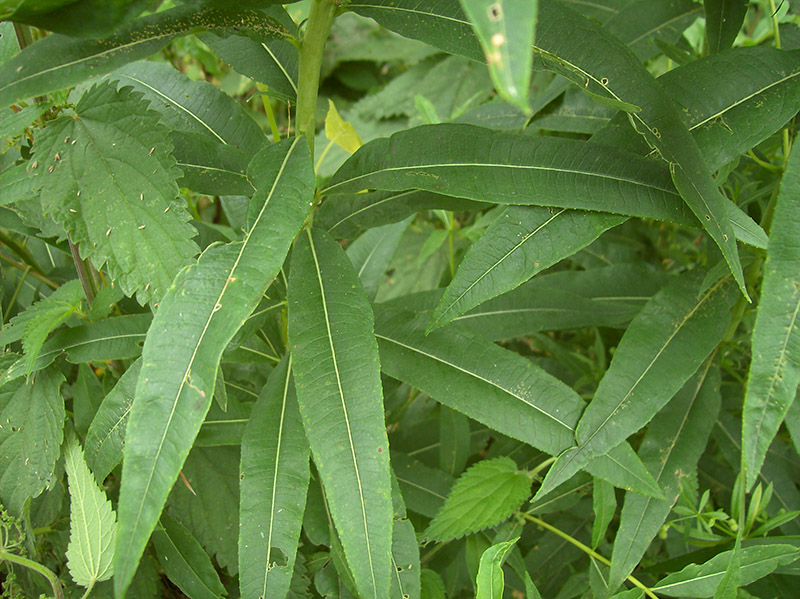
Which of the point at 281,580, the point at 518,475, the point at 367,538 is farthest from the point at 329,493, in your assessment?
the point at 518,475

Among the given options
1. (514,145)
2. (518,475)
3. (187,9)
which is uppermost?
(187,9)

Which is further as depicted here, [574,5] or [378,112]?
[378,112]

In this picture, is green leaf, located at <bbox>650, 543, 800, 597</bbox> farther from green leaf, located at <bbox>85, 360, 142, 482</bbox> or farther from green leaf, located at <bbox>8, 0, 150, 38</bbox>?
green leaf, located at <bbox>8, 0, 150, 38</bbox>

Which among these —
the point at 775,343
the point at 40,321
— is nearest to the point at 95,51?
the point at 40,321

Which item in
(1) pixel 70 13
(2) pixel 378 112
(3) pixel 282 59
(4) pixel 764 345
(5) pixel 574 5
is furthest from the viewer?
(2) pixel 378 112

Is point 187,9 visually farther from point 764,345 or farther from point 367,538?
point 764,345

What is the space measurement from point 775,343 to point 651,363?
175 millimetres

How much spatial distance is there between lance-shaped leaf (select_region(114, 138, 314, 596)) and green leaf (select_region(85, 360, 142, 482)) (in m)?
0.28

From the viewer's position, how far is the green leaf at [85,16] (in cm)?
62

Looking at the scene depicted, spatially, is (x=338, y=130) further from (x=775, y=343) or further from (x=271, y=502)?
(x=775, y=343)

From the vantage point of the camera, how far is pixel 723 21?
37.4 inches

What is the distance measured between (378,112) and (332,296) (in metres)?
1.56

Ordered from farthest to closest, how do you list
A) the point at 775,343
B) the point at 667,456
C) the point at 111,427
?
the point at 667,456 < the point at 111,427 < the point at 775,343

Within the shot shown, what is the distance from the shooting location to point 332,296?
2.62 feet
